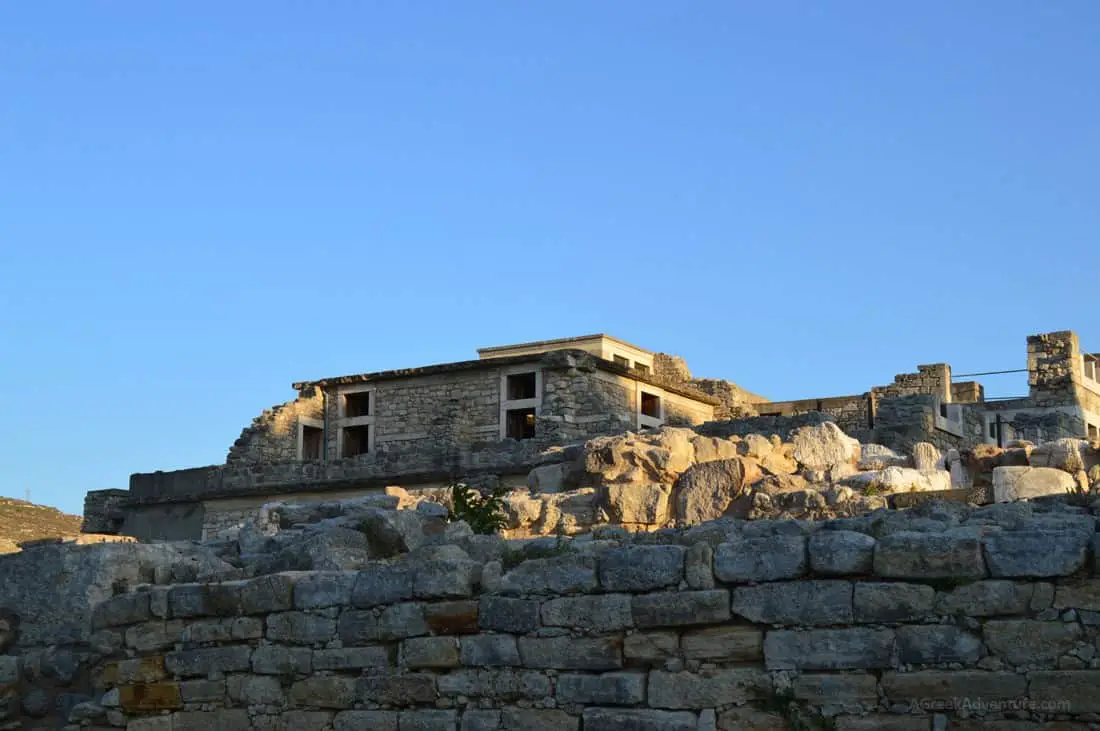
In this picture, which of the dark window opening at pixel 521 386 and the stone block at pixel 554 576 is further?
the dark window opening at pixel 521 386

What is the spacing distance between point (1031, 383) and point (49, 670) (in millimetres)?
29392

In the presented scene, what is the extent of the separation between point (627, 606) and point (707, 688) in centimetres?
64

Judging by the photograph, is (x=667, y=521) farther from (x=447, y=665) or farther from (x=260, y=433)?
(x=260, y=433)

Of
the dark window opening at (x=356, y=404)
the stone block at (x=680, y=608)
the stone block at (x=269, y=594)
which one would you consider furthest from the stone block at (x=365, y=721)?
the dark window opening at (x=356, y=404)

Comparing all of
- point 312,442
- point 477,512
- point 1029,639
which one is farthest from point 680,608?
point 312,442

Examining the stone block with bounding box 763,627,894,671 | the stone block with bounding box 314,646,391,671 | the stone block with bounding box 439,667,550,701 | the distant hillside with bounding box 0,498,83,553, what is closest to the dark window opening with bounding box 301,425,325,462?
the distant hillside with bounding box 0,498,83,553

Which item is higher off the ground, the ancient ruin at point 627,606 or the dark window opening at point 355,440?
the dark window opening at point 355,440

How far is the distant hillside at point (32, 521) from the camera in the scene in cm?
2040

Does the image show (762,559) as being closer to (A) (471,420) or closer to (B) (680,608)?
(B) (680,608)

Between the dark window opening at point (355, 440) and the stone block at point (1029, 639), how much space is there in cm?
2621

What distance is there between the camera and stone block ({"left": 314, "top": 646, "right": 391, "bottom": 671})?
8719 mm

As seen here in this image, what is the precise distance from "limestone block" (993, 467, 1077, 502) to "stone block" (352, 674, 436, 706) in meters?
5.92

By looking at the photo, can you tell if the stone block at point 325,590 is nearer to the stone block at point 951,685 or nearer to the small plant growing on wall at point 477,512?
the small plant growing on wall at point 477,512

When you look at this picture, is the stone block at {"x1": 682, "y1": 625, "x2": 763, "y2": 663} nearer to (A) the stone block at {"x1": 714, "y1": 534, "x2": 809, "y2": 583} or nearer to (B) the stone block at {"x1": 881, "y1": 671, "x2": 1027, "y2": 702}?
(A) the stone block at {"x1": 714, "y1": 534, "x2": 809, "y2": 583}
